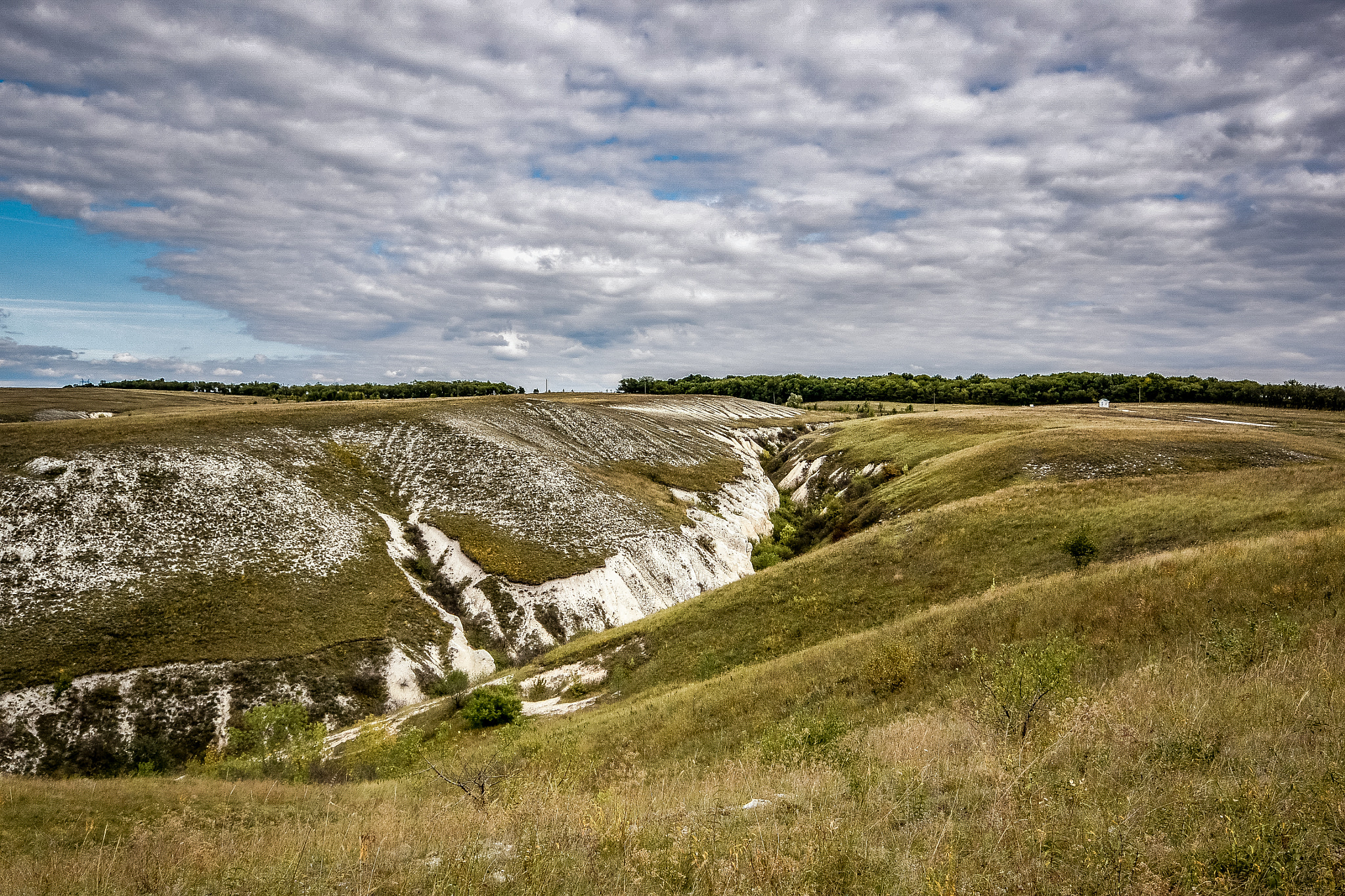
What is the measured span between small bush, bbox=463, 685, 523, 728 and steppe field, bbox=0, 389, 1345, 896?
983 mm

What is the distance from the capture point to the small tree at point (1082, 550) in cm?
3023

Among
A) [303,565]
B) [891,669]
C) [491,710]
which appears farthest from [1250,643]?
[303,565]

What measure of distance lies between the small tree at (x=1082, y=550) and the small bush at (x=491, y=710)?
3029 centimetres

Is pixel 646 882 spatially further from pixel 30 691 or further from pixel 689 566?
pixel 689 566

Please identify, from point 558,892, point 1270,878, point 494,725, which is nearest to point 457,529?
point 494,725

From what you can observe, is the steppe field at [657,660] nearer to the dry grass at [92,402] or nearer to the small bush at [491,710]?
the small bush at [491,710]

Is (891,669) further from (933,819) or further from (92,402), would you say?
(92,402)

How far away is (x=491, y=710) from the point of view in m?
34.9

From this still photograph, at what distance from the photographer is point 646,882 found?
7.18m

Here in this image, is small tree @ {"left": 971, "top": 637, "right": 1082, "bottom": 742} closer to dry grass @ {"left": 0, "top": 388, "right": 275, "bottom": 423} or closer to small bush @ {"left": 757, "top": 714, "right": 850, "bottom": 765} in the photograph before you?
small bush @ {"left": 757, "top": 714, "right": 850, "bottom": 765}

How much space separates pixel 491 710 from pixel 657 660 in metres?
9.75

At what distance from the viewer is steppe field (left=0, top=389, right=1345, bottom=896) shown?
7684 millimetres

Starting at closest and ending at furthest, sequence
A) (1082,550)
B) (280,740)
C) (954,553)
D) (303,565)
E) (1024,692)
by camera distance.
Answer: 1. (1024,692)
2. (1082,550)
3. (280,740)
4. (954,553)
5. (303,565)

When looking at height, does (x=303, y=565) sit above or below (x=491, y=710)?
above
